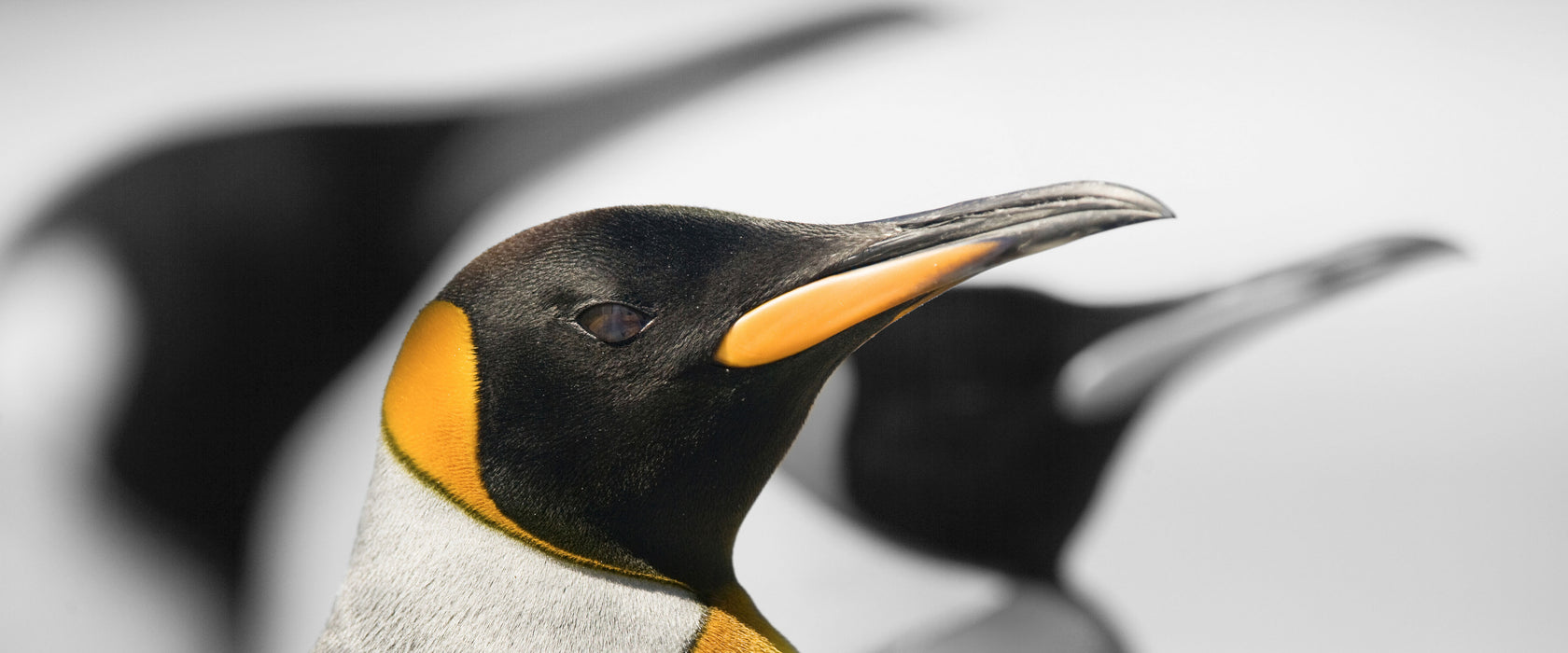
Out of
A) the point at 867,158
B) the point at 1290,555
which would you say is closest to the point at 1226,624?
the point at 1290,555

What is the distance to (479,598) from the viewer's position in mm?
646

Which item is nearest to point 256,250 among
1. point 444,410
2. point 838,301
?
point 444,410

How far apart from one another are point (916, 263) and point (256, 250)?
0.80 metres

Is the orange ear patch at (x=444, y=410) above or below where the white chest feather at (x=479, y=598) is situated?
above

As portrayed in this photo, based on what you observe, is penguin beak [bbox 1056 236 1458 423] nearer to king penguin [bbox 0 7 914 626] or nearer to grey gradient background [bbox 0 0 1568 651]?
grey gradient background [bbox 0 0 1568 651]

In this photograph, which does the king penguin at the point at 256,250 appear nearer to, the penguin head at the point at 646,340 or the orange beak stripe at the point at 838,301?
the penguin head at the point at 646,340

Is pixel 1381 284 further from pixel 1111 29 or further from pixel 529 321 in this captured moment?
pixel 529 321

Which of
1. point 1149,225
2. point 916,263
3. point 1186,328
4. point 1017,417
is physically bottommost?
point 1017,417

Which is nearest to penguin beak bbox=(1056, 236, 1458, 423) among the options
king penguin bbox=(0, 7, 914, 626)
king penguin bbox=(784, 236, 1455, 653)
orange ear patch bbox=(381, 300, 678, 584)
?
king penguin bbox=(784, 236, 1455, 653)

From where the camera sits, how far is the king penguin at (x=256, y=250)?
3.70ft

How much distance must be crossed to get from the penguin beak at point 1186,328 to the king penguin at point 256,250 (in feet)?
1.89

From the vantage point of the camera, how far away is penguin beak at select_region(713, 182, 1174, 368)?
608 mm

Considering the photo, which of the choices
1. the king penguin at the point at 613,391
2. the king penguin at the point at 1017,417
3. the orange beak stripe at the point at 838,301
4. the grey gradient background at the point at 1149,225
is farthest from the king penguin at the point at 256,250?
the orange beak stripe at the point at 838,301

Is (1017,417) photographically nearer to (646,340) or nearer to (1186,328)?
(1186,328)
